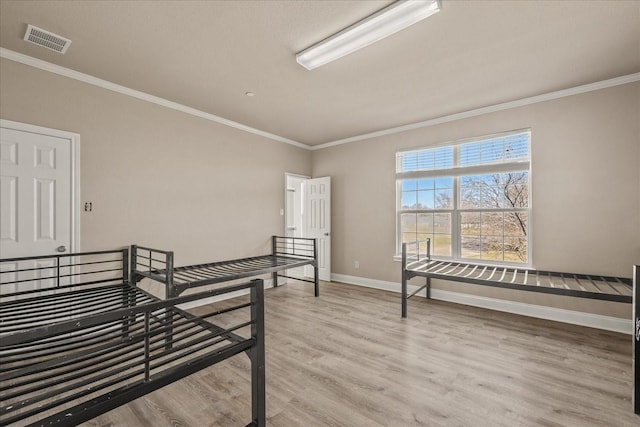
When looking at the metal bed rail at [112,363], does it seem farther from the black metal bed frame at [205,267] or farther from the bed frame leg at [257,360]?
the black metal bed frame at [205,267]

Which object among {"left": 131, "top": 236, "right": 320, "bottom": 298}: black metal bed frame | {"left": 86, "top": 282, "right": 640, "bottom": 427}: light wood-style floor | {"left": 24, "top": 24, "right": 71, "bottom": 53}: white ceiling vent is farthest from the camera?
{"left": 131, "top": 236, "right": 320, "bottom": 298}: black metal bed frame

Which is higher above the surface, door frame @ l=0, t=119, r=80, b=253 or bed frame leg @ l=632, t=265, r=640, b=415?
door frame @ l=0, t=119, r=80, b=253

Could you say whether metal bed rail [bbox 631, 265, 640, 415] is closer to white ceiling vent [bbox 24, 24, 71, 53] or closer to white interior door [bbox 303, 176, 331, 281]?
white interior door [bbox 303, 176, 331, 281]

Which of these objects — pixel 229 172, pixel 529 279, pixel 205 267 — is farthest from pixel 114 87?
pixel 529 279

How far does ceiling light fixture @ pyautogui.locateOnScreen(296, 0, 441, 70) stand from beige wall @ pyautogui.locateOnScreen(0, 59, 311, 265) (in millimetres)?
2031

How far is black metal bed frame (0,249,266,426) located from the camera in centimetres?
103

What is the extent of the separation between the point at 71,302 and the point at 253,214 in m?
2.62

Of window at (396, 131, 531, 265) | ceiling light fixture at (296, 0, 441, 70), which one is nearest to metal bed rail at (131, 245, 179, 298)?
ceiling light fixture at (296, 0, 441, 70)

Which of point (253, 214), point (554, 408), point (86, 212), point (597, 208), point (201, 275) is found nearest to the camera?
point (554, 408)

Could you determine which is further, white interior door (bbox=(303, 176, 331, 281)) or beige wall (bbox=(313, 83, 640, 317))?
white interior door (bbox=(303, 176, 331, 281))

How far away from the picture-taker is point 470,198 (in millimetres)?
4082

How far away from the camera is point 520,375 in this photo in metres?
2.28

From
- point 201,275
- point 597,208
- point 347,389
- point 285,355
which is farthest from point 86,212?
point 597,208

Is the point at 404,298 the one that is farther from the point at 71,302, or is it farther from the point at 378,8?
the point at 71,302
